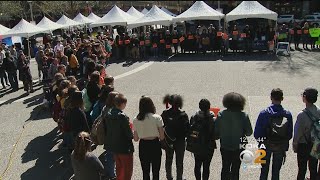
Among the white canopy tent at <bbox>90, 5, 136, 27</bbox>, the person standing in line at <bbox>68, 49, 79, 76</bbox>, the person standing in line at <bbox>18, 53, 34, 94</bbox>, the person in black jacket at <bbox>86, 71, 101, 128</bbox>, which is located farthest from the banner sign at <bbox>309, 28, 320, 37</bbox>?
the person in black jacket at <bbox>86, 71, 101, 128</bbox>

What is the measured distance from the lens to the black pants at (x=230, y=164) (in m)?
5.20

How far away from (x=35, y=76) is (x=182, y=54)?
8164mm

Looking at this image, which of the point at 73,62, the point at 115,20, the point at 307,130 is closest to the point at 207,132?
the point at 307,130

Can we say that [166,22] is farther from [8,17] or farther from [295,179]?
[8,17]

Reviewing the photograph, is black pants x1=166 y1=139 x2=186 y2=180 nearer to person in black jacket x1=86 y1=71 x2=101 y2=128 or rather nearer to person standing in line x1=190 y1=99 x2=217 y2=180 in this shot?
person standing in line x1=190 y1=99 x2=217 y2=180

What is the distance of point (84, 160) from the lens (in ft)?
14.4

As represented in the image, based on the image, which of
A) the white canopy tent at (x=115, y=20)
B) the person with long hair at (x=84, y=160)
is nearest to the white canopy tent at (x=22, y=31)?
the white canopy tent at (x=115, y=20)

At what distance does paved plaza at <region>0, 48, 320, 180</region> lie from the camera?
6.94 metres

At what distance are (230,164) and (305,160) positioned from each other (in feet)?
3.67

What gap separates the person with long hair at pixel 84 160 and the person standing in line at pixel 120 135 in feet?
2.59

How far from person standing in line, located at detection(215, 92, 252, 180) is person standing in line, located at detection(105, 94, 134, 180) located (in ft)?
4.27

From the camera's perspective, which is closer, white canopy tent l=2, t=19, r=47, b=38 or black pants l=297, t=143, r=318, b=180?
black pants l=297, t=143, r=318, b=180

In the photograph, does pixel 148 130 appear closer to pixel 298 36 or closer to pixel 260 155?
pixel 260 155

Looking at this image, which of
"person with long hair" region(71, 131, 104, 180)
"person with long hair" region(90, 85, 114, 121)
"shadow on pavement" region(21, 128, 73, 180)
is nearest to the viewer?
"person with long hair" region(71, 131, 104, 180)
